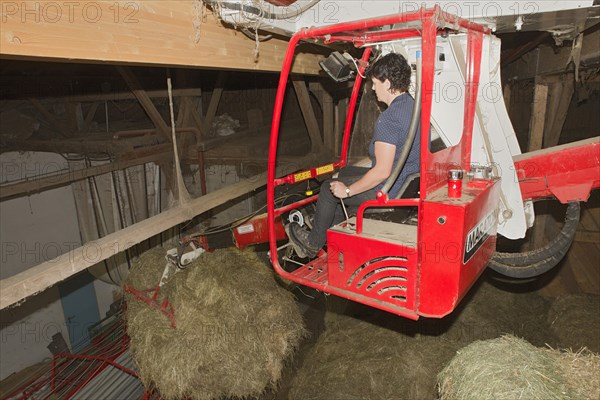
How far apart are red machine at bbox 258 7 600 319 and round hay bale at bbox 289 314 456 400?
2.96 m

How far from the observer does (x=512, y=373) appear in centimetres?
320

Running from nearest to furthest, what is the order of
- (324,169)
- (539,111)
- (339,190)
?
(339,190), (324,169), (539,111)

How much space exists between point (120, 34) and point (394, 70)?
1704 mm

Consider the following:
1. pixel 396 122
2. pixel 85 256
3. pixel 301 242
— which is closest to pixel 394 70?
pixel 396 122

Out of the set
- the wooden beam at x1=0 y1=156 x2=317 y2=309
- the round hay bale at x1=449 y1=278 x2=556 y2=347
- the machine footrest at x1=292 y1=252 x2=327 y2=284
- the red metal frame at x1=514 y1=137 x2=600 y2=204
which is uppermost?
the red metal frame at x1=514 y1=137 x2=600 y2=204

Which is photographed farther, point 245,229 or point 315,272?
point 245,229

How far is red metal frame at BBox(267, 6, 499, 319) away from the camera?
208 centimetres

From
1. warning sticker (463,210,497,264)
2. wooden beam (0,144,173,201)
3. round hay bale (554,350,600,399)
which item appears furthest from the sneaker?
wooden beam (0,144,173,201)

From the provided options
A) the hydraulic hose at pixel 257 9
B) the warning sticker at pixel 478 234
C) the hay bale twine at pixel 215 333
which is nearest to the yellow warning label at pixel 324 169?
the hydraulic hose at pixel 257 9

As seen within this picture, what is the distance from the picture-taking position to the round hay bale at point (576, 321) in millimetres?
5582

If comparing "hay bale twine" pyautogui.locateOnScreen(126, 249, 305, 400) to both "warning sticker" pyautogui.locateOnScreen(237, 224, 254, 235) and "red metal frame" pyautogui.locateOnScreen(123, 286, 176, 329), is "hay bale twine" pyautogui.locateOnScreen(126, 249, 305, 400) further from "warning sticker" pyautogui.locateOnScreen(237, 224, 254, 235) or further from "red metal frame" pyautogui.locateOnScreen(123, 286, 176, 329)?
"warning sticker" pyautogui.locateOnScreen(237, 224, 254, 235)

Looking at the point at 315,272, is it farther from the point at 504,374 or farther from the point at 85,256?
the point at 504,374

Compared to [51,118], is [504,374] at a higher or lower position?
lower

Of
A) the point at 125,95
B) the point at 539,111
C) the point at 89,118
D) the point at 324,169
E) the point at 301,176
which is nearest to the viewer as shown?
the point at 301,176
